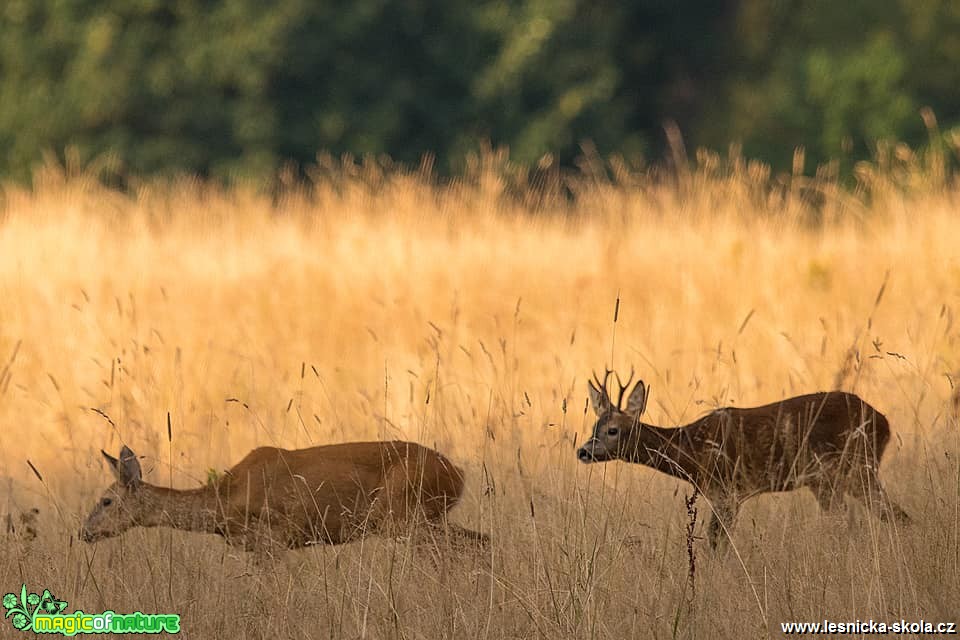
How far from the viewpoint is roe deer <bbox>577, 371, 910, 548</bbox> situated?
4.96 meters

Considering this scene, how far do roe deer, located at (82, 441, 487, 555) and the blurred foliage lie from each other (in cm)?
1601

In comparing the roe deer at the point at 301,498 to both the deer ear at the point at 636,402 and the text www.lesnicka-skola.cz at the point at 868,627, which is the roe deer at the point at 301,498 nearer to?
the deer ear at the point at 636,402

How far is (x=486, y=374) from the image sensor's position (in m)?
7.00

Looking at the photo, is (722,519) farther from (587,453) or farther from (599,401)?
(599,401)

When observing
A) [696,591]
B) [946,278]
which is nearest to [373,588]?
[696,591]

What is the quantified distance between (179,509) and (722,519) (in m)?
1.70

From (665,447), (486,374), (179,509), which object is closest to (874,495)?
(665,447)

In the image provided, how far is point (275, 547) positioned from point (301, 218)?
791 cm

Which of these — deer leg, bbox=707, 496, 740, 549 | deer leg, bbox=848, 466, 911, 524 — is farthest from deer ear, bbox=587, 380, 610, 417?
deer leg, bbox=848, 466, 911, 524

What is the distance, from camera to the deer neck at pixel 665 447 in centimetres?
520

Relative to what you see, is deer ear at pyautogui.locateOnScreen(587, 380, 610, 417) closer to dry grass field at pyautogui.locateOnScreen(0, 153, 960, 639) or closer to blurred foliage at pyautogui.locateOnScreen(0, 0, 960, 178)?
dry grass field at pyautogui.locateOnScreen(0, 153, 960, 639)

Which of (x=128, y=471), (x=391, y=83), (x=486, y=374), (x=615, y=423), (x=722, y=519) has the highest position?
(x=391, y=83)

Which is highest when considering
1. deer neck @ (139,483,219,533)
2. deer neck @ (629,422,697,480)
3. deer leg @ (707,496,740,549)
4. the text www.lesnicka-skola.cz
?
deer neck @ (629,422,697,480)

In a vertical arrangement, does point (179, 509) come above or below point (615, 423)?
below
